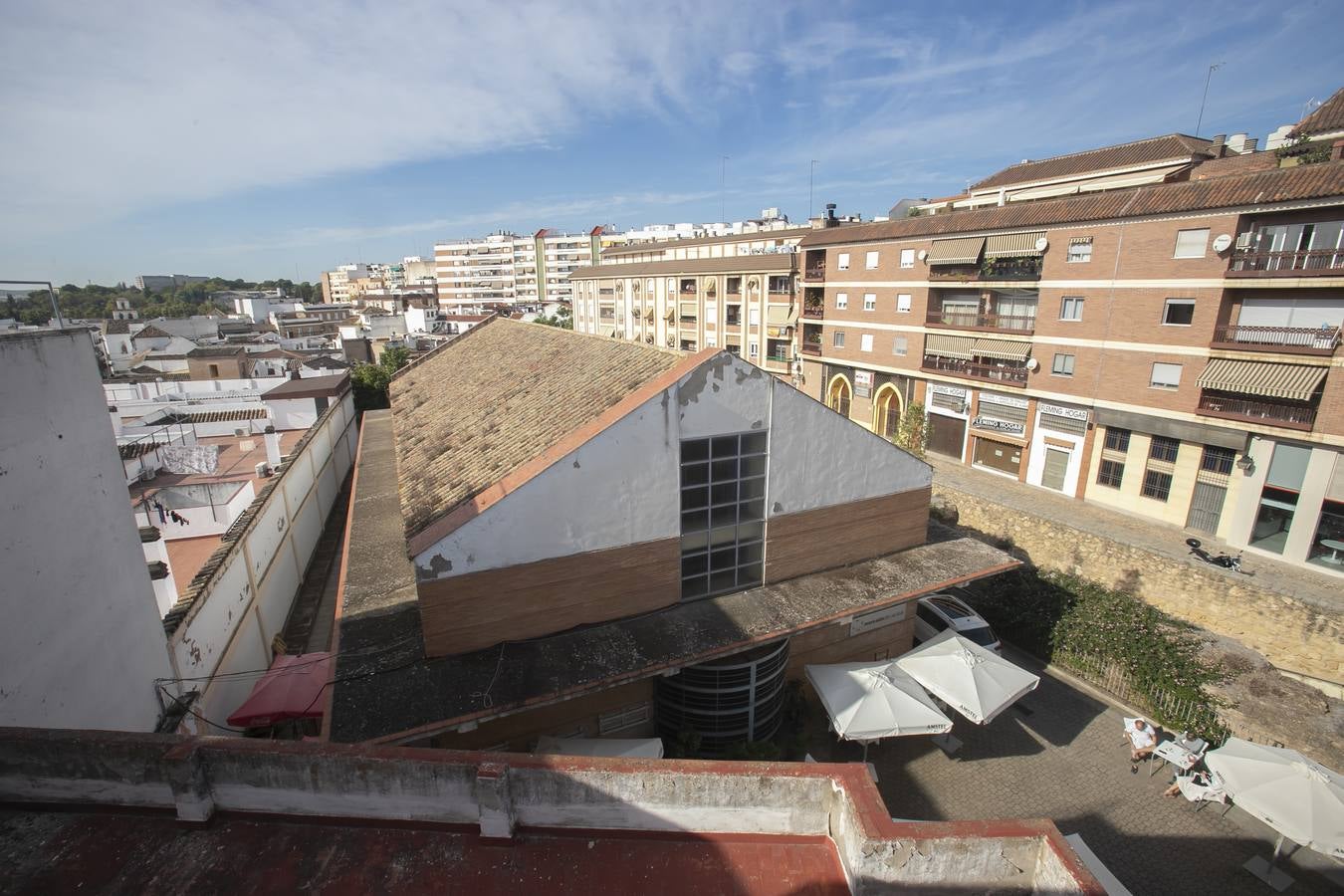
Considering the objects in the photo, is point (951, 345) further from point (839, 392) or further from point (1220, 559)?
point (1220, 559)

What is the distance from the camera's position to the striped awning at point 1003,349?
26328mm

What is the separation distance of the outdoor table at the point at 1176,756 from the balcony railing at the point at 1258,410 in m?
12.8

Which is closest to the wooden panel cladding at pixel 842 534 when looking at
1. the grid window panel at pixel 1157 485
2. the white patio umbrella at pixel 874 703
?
the white patio umbrella at pixel 874 703

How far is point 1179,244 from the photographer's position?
822 inches

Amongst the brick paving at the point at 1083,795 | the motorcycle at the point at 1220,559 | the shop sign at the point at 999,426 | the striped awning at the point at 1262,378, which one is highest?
the striped awning at the point at 1262,378

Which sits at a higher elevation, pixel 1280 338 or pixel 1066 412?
pixel 1280 338

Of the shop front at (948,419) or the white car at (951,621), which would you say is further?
the shop front at (948,419)

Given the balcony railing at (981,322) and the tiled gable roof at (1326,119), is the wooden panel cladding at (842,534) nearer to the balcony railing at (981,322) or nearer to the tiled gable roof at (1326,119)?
the balcony railing at (981,322)

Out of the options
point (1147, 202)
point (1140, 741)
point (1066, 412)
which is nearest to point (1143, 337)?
point (1066, 412)

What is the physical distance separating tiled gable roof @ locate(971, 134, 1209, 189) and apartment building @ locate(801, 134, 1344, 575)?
123 millimetres

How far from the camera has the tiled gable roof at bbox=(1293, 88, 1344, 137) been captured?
2192cm

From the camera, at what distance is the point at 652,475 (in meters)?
10.5

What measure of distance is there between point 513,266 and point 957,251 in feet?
276

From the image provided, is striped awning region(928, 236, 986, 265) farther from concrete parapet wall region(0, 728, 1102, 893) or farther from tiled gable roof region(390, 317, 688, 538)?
concrete parapet wall region(0, 728, 1102, 893)
